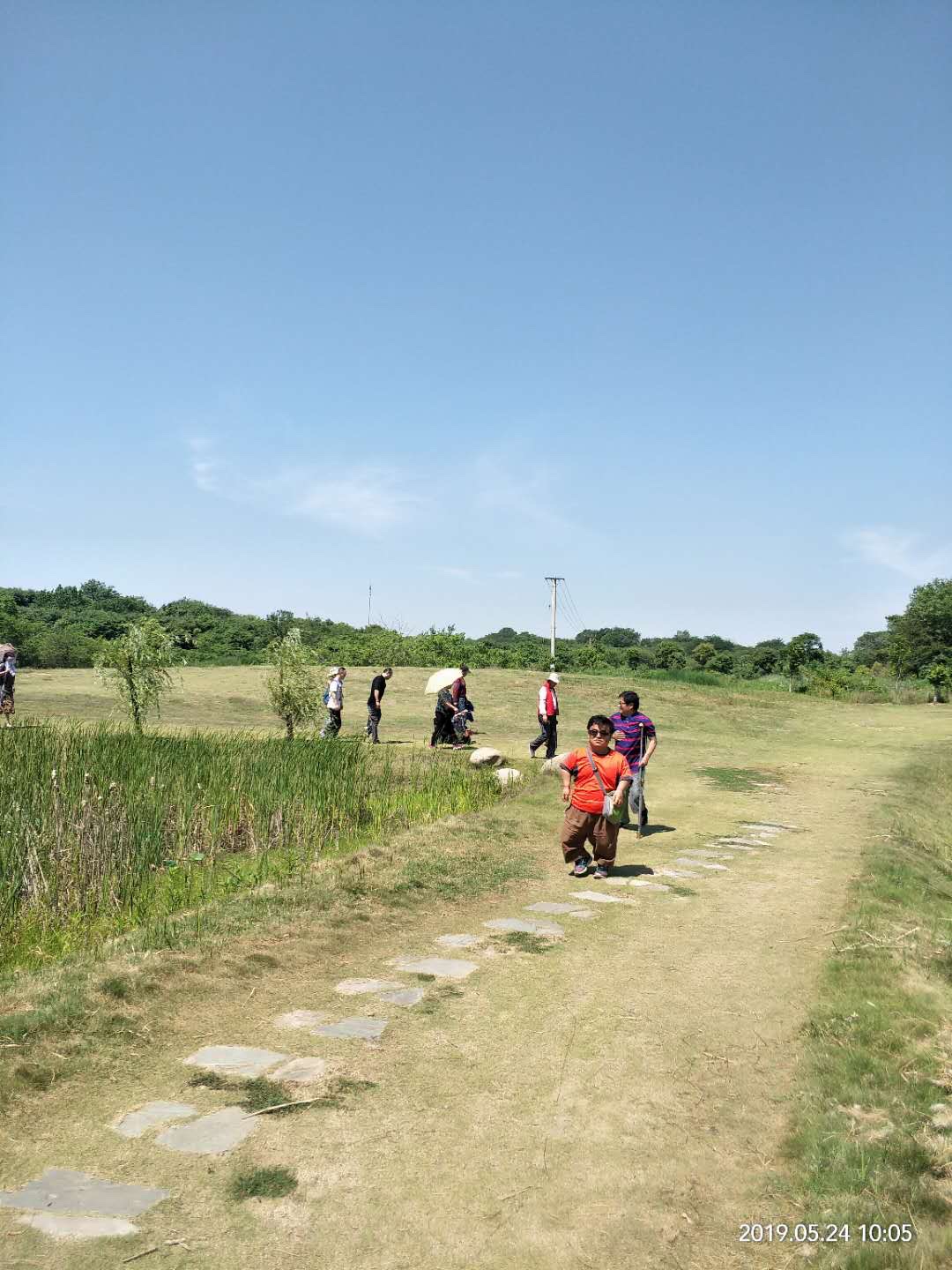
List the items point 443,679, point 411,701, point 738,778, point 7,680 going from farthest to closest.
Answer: point 411,701
point 443,679
point 7,680
point 738,778

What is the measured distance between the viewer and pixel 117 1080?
4.37 metres

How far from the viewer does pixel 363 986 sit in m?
5.77

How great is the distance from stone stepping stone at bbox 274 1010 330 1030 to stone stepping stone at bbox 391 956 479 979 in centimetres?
91

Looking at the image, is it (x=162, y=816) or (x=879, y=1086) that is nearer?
(x=879, y=1086)

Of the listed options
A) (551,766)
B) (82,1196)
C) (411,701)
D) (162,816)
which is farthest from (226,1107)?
(411,701)

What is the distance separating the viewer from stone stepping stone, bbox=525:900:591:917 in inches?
301

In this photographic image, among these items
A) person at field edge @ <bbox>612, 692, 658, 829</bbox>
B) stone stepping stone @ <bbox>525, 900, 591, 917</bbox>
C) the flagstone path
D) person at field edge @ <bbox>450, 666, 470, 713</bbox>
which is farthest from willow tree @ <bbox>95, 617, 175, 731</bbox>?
the flagstone path

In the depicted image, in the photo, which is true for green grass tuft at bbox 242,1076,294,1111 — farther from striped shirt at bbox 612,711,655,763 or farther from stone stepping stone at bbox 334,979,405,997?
striped shirt at bbox 612,711,655,763

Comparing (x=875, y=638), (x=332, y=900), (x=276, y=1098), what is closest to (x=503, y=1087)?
(x=276, y=1098)

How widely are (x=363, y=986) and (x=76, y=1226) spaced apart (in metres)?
2.67

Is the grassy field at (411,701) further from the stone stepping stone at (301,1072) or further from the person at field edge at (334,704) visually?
the stone stepping stone at (301,1072)

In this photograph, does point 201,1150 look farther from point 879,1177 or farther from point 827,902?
point 827,902

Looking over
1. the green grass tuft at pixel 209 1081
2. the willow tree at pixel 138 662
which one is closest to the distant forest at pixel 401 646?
the willow tree at pixel 138 662

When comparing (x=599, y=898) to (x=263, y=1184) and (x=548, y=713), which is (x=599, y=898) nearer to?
(x=263, y=1184)
